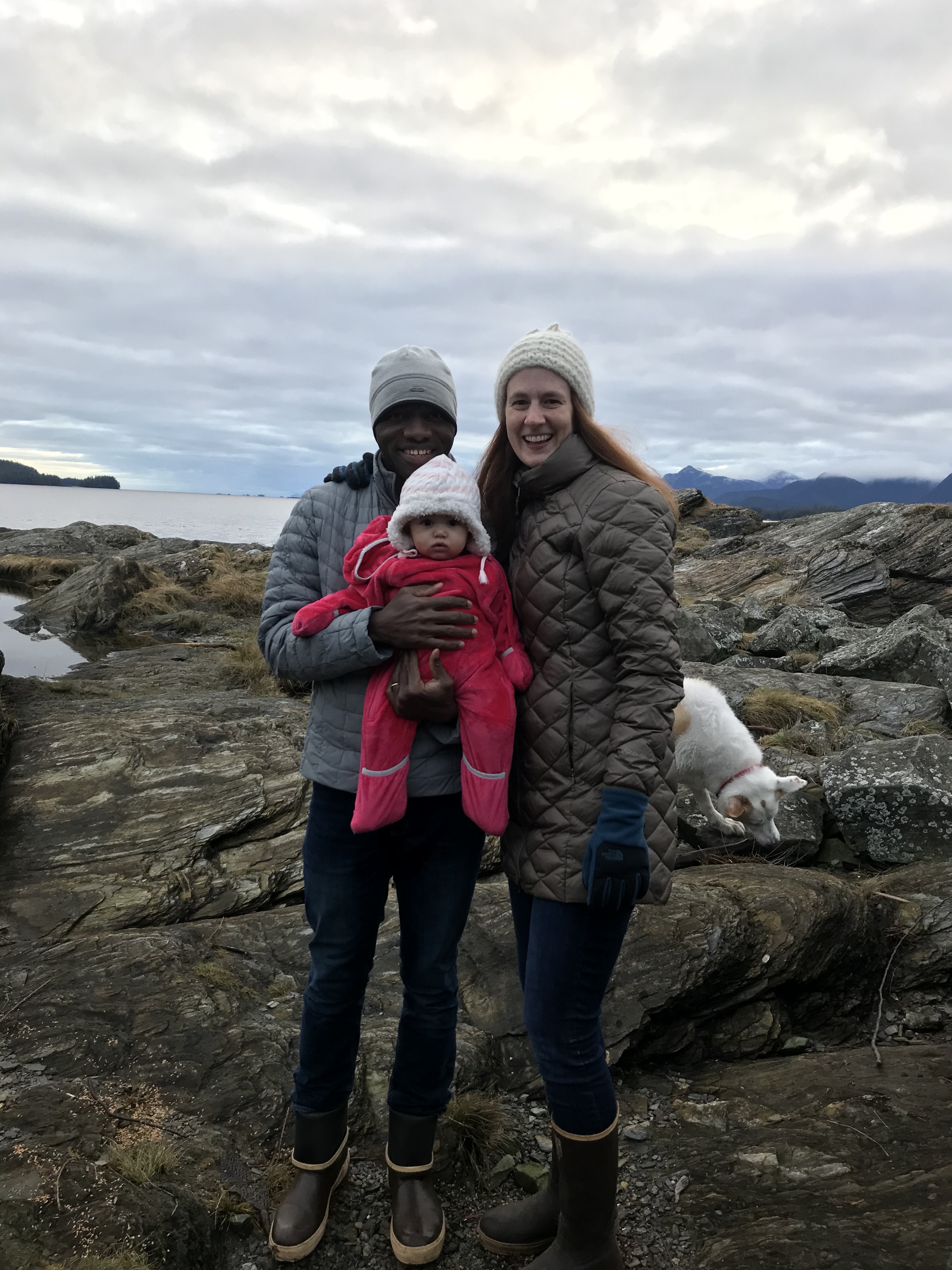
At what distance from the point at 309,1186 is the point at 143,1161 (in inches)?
23.4

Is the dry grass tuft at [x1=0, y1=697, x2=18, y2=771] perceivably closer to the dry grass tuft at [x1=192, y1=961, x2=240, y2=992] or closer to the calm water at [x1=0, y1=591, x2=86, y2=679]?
the dry grass tuft at [x1=192, y1=961, x2=240, y2=992]

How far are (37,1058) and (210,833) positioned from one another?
217 centimetres

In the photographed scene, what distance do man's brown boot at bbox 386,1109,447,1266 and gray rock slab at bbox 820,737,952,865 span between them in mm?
4545

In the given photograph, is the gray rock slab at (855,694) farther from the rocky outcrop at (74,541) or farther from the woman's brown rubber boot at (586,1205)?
the rocky outcrop at (74,541)

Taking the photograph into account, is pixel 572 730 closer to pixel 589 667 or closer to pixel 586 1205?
pixel 589 667

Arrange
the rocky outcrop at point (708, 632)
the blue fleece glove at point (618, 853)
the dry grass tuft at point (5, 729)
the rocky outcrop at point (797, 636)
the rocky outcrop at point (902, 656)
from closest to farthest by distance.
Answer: the blue fleece glove at point (618, 853) < the dry grass tuft at point (5, 729) < the rocky outcrop at point (902, 656) < the rocky outcrop at point (708, 632) < the rocky outcrop at point (797, 636)

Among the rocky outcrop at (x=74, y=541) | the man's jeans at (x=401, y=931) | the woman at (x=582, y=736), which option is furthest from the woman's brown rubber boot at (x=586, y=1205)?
the rocky outcrop at (x=74, y=541)

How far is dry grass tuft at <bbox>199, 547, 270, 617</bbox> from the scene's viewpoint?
1919 centimetres

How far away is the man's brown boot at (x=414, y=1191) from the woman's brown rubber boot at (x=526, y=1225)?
181 mm

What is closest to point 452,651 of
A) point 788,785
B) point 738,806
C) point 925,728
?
point 738,806

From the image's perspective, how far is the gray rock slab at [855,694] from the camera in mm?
8695

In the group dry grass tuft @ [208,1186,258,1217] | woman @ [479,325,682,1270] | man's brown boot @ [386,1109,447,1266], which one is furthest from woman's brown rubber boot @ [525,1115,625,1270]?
dry grass tuft @ [208,1186,258,1217]

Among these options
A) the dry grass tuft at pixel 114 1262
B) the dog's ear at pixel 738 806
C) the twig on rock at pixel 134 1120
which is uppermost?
the dog's ear at pixel 738 806

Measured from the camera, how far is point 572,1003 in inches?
97.9
